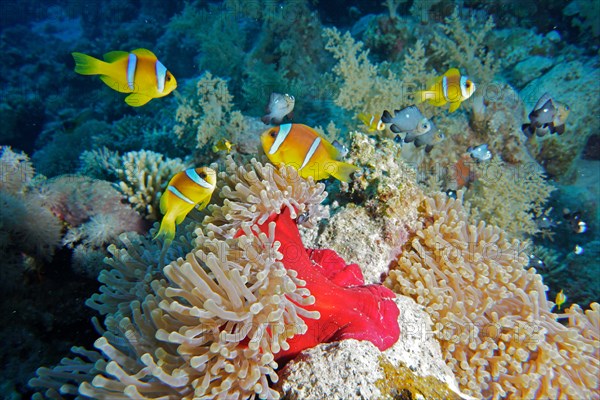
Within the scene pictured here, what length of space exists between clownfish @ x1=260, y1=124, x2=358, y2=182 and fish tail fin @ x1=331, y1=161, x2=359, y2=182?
0.05m

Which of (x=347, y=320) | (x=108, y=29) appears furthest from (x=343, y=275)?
(x=108, y=29)

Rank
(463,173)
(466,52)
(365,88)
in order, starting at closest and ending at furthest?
(463,173), (365,88), (466,52)

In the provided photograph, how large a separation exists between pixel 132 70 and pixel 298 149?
1813 mm

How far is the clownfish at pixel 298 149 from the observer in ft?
8.48

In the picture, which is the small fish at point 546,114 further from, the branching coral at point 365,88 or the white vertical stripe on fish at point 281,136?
the white vertical stripe on fish at point 281,136

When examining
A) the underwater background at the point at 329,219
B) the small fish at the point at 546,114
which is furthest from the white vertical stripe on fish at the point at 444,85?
the small fish at the point at 546,114

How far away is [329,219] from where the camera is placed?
9.89 feet

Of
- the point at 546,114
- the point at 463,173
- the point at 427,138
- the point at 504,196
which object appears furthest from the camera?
the point at 463,173

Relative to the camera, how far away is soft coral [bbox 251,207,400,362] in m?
2.09

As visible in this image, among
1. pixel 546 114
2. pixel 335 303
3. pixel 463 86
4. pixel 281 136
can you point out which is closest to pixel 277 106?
pixel 281 136

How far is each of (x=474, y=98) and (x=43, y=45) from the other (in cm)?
2293

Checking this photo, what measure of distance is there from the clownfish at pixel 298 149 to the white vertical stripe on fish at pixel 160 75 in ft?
4.29

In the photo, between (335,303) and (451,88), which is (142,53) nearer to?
(335,303)

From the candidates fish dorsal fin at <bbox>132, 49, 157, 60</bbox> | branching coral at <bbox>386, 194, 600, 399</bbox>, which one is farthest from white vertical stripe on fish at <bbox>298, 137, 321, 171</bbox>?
fish dorsal fin at <bbox>132, 49, 157, 60</bbox>
